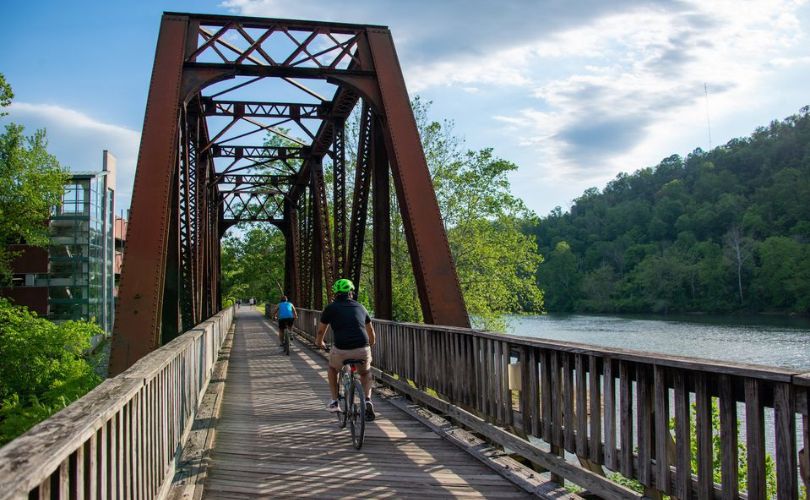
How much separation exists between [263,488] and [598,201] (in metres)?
118

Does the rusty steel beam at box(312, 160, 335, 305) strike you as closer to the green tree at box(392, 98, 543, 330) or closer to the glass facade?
the green tree at box(392, 98, 543, 330)

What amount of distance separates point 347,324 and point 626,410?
3.00m

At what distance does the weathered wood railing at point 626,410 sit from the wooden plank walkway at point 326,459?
433 mm

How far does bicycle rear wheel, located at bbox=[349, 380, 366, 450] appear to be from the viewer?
5766mm

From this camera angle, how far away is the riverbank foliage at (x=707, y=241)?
6178cm

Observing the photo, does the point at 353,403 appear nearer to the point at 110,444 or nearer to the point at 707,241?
the point at 110,444

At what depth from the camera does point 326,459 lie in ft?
17.9

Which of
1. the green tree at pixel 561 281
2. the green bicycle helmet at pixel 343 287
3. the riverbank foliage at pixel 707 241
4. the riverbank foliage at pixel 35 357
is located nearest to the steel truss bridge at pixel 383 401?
the green bicycle helmet at pixel 343 287

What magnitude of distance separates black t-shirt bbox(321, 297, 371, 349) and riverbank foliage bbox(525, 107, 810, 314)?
54847 mm

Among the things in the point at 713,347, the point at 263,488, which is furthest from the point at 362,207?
the point at 713,347

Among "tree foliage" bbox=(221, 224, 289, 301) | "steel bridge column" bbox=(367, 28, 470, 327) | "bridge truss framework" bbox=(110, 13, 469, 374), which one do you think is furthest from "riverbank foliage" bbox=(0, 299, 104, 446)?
"tree foliage" bbox=(221, 224, 289, 301)

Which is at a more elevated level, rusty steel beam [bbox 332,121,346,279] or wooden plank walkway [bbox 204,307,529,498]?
rusty steel beam [bbox 332,121,346,279]

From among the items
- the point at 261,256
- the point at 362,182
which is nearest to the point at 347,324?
the point at 362,182

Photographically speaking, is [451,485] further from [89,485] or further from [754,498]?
[89,485]
